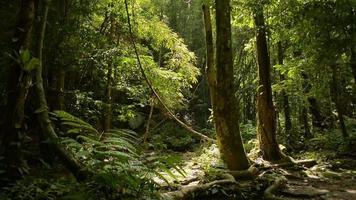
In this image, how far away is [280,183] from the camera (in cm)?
786

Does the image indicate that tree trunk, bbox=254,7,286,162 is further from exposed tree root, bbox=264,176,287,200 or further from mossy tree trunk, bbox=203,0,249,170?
exposed tree root, bbox=264,176,287,200

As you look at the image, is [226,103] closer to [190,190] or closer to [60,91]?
[190,190]

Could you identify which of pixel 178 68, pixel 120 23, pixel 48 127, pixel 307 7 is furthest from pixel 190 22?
pixel 48 127

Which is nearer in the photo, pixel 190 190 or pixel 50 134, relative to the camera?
pixel 50 134

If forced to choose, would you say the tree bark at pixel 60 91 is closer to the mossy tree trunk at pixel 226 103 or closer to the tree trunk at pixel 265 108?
the mossy tree trunk at pixel 226 103

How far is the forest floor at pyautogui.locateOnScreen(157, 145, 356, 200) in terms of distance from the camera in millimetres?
6871

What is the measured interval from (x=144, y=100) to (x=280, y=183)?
5718 mm

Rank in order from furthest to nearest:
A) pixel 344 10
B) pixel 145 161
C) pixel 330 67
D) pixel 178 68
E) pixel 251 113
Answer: pixel 251 113 → pixel 178 68 → pixel 330 67 → pixel 344 10 → pixel 145 161

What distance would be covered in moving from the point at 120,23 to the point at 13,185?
870 centimetres

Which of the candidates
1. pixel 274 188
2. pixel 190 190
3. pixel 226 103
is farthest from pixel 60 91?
pixel 274 188

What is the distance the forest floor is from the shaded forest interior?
0.10 feet

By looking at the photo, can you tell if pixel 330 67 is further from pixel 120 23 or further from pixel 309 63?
pixel 120 23

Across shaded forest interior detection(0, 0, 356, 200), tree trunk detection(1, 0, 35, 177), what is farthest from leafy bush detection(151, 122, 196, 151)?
tree trunk detection(1, 0, 35, 177)

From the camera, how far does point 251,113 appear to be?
1004 inches
